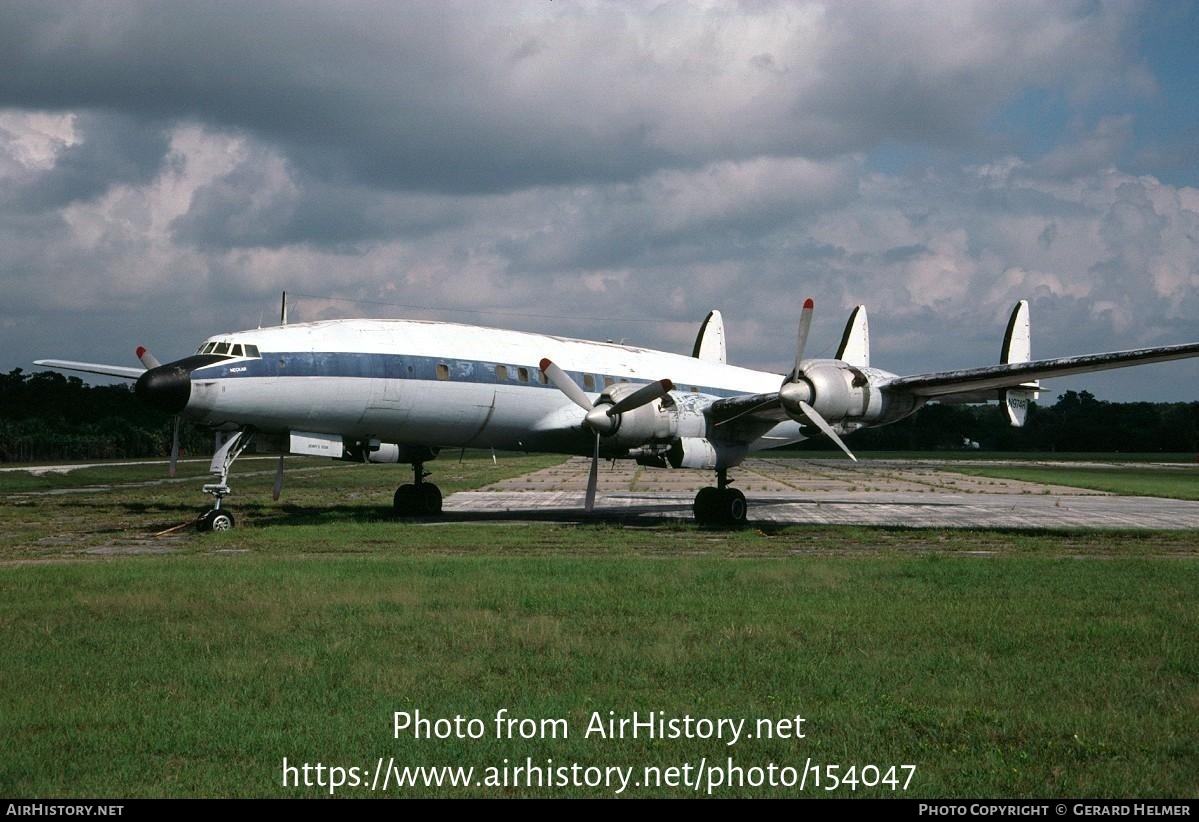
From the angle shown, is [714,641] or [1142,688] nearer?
[1142,688]

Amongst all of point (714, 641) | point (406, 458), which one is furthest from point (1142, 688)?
point (406, 458)

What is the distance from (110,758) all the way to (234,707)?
1.09 m

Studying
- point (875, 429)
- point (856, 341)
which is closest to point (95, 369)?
point (856, 341)

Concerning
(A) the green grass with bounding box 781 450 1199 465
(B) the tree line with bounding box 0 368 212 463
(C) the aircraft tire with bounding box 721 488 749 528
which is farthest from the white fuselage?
(A) the green grass with bounding box 781 450 1199 465

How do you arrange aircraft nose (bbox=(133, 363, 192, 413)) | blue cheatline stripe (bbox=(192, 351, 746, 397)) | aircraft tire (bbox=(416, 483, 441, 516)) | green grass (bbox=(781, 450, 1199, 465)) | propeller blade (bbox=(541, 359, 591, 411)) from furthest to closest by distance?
green grass (bbox=(781, 450, 1199, 465)) → aircraft tire (bbox=(416, 483, 441, 516)) → propeller blade (bbox=(541, 359, 591, 411)) → blue cheatline stripe (bbox=(192, 351, 746, 397)) → aircraft nose (bbox=(133, 363, 192, 413))

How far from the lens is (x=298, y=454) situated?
827 inches

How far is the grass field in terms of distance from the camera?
5957 millimetres

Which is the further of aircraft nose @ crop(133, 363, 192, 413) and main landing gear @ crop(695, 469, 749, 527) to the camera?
main landing gear @ crop(695, 469, 749, 527)

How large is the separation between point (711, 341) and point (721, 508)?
10364mm

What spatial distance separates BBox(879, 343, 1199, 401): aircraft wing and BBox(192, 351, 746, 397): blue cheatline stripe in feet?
26.4

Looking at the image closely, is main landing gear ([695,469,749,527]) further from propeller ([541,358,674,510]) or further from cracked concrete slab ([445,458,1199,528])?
propeller ([541,358,674,510])

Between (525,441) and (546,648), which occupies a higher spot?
(525,441)

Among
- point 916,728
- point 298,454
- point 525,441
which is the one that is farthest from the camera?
point 525,441
